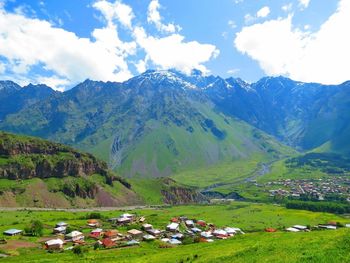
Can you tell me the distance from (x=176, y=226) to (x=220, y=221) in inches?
1827

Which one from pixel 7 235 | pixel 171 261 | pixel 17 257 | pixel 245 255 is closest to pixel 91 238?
pixel 7 235

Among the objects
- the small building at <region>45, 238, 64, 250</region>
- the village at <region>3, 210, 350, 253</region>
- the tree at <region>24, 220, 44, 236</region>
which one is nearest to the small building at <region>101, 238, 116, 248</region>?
the village at <region>3, 210, 350, 253</region>

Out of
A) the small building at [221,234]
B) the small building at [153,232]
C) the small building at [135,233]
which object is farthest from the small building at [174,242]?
the small building at [221,234]

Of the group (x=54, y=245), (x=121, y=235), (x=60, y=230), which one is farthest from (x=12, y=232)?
(x=121, y=235)

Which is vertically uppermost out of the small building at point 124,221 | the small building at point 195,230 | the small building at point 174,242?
the small building at point 124,221

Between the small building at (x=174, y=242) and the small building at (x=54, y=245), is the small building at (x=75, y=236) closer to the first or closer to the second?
the small building at (x=54, y=245)

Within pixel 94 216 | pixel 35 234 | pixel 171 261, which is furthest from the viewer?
pixel 94 216

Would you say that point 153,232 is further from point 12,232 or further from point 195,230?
point 12,232

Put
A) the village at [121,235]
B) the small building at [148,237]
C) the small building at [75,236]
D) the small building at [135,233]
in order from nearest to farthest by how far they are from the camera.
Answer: the village at [121,235], the small building at [148,237], the small building at [75,236], the small building at [135,233]

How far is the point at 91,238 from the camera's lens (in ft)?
399

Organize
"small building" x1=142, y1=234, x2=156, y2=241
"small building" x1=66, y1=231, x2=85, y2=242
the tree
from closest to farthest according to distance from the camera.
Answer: "small building" x1=142, y1=234, x2=156, y2=241, "small building" x1=66, y1=231, x2=85, y2=242, the tree

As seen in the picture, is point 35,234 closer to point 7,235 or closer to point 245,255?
point 7,235

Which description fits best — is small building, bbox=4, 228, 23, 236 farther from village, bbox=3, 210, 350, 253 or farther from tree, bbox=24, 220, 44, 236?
tree, bbox=24, 220, 44, 236

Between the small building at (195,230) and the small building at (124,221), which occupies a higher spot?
the small building at (124,221)
